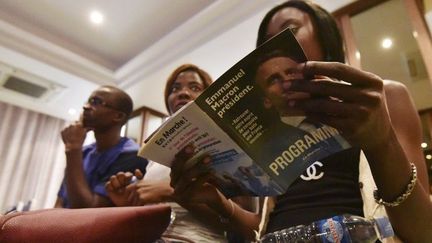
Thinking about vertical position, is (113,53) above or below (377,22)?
above

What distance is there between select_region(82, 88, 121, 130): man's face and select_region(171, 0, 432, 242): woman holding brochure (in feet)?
3.13

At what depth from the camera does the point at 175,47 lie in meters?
2.16

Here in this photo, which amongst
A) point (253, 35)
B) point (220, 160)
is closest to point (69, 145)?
point (220, 160)

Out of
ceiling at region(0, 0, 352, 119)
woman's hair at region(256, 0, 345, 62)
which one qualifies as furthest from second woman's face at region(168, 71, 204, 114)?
ceiling at region(0, 0, 352, 119)

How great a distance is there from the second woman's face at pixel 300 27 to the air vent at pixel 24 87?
233 cm

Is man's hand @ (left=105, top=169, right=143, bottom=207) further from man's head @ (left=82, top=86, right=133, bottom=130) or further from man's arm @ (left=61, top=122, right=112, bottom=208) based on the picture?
man's head @ (left=82, top=86, right=133, bottom=130)

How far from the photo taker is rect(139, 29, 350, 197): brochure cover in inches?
16.3

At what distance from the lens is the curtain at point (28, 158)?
2.71 meters

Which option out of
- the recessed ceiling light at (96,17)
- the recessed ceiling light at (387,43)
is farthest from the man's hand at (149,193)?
the recessed ceiling light at (96,17)

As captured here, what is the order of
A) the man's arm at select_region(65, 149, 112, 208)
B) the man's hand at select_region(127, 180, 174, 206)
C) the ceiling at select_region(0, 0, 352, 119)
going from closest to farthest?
the man's hand at select_region(127, 180, 174, 206) < the man's arm at select_region(65, 149, 112, 208) < the ceiling at select_region(0, 0, 352, 119)

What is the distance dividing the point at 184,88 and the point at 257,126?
83 centimetres

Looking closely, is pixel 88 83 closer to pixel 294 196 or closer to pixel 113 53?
pixel 113 53

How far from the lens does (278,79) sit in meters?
0.43

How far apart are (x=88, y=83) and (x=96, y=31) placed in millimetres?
457
